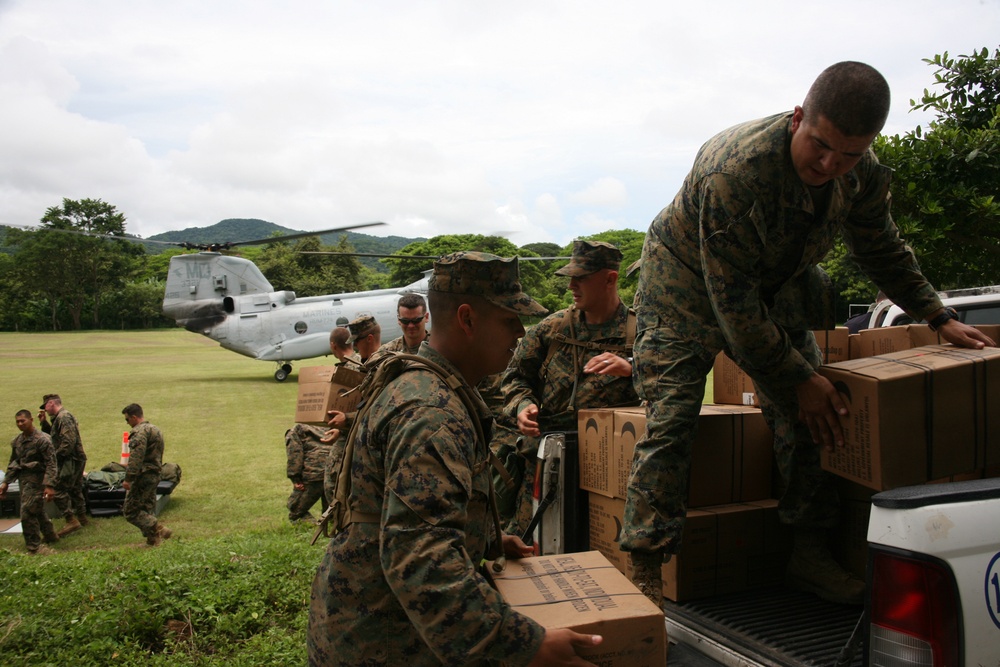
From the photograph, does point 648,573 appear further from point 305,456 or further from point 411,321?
point 305,456

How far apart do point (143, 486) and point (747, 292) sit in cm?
920

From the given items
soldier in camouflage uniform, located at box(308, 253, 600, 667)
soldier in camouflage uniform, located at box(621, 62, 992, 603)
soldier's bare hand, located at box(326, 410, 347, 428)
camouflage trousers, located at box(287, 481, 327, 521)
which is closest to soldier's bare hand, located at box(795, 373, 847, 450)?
soldier in camouflage uniform, located at box(621, 62, 992, 603)

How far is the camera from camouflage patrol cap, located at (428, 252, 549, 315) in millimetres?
2117

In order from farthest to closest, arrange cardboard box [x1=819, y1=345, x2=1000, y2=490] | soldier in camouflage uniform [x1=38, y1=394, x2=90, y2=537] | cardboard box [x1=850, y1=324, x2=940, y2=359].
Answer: soldier in camouflage uniform [x1=38, y1=394, x2=90, y2=537]
cardboard box [x1=850, y1=324, x2=940, y2=359]
cardboard box [x1=819, y1=345, x2=1000, y2=490]

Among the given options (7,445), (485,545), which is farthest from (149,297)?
(485,545)

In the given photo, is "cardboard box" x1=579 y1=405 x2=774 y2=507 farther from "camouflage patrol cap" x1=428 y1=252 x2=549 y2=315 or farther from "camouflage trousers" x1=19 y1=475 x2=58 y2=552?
"camouflage trousers" x1=19 y1=475 x2=58 y2=552

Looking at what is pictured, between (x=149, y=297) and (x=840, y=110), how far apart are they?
7170 cm

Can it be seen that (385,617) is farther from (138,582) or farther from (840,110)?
(138,582)

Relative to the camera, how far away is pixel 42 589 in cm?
515

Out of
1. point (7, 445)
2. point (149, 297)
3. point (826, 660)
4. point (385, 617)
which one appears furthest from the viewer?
point (149, 297)

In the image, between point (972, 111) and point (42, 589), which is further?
point (972, 111)

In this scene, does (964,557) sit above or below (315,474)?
above

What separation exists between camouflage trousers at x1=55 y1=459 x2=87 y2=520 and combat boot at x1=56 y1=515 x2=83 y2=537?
0.18 feet

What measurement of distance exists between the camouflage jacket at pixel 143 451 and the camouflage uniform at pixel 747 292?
8645 millimetres
